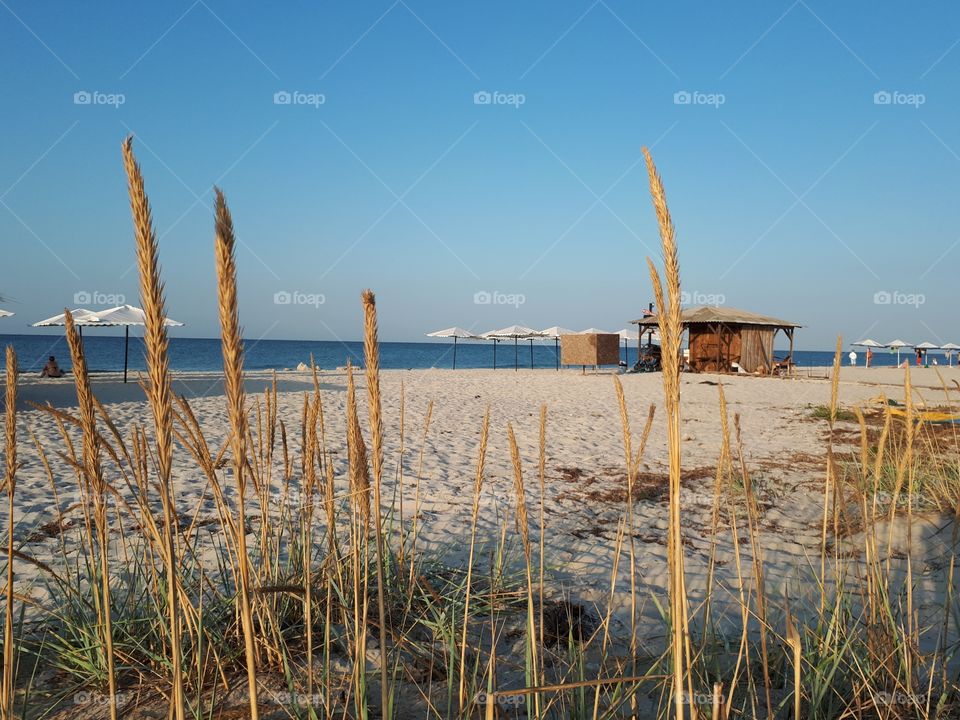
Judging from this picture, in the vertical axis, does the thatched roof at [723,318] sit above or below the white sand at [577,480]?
above

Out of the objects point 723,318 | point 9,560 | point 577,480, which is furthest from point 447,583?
point 723,318

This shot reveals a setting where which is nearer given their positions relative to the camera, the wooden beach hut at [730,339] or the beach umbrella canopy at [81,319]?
the beach umbrella canopy at [81,319]

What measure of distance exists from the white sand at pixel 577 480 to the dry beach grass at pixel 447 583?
0.05 metres

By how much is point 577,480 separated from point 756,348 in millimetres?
26091

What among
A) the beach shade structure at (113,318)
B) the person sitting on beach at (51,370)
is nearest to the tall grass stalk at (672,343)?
the beach shade structure at (113,318)

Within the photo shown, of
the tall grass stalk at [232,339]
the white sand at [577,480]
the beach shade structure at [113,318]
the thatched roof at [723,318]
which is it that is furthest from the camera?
the thatched roof at [723,318]

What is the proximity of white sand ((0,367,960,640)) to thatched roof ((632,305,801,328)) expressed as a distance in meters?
13.0

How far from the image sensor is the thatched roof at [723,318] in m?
27.8

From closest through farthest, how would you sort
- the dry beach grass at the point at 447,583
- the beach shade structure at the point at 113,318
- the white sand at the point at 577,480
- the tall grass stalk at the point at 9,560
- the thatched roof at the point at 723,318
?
the dry beach grass at the point at 447,583
the tall grass stalk at the point at 9,560
the white sand at the point at 577,480
the beach shade structure at the point at 113,318
the thatched roof at the point at 723,318

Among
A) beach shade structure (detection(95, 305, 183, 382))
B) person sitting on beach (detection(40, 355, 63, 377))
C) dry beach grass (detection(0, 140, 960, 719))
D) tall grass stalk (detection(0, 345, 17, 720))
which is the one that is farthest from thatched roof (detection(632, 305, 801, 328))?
tall grass stalk (detection(0, 345, 17, 720))

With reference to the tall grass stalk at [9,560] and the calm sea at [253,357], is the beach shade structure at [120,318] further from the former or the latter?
the tall grass stalk at [9,560]

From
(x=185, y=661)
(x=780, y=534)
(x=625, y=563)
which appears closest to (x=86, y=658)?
(x=185, y=661)

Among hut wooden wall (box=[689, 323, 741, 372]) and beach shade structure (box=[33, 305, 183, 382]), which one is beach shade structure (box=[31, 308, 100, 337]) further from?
hut wooden wall (box=[689, 323, 741, 372])

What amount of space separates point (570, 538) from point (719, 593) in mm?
1280
